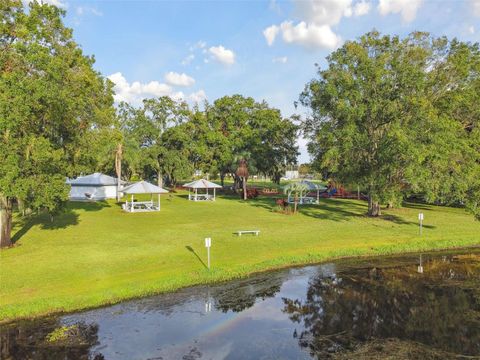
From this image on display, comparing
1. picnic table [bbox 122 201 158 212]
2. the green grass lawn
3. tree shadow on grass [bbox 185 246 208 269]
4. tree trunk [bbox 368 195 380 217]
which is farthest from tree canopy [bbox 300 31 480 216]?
picnic table [bbox 122 201 158 212]

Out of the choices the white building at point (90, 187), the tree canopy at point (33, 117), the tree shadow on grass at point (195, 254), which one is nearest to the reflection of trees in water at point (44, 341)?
the tree shadow on grass at point (195, 254)

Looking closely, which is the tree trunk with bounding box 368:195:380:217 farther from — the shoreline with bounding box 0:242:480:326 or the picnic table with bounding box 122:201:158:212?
the picnic table with bounding box 122:201:158:212

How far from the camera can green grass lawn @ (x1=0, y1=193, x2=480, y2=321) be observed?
1496 cm

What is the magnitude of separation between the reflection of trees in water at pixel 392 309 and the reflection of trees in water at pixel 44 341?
646cm

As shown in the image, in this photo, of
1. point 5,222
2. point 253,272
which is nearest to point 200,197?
point 5,222

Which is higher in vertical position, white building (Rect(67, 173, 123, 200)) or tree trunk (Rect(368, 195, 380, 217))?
white building (Rect(67, 173, 123, 200))

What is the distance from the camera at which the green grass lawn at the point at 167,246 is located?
1496cm

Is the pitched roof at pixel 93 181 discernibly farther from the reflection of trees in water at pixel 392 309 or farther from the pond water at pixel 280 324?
the reflection of trees in water at pixel 392 309

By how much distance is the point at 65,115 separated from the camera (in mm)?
22078

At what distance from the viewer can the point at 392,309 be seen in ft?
45.9

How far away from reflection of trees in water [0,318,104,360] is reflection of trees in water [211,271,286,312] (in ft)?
15.7

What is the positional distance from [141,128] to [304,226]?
1842 inches

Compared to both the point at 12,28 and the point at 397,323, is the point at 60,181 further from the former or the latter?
the point at 397,323

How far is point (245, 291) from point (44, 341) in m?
7.68
